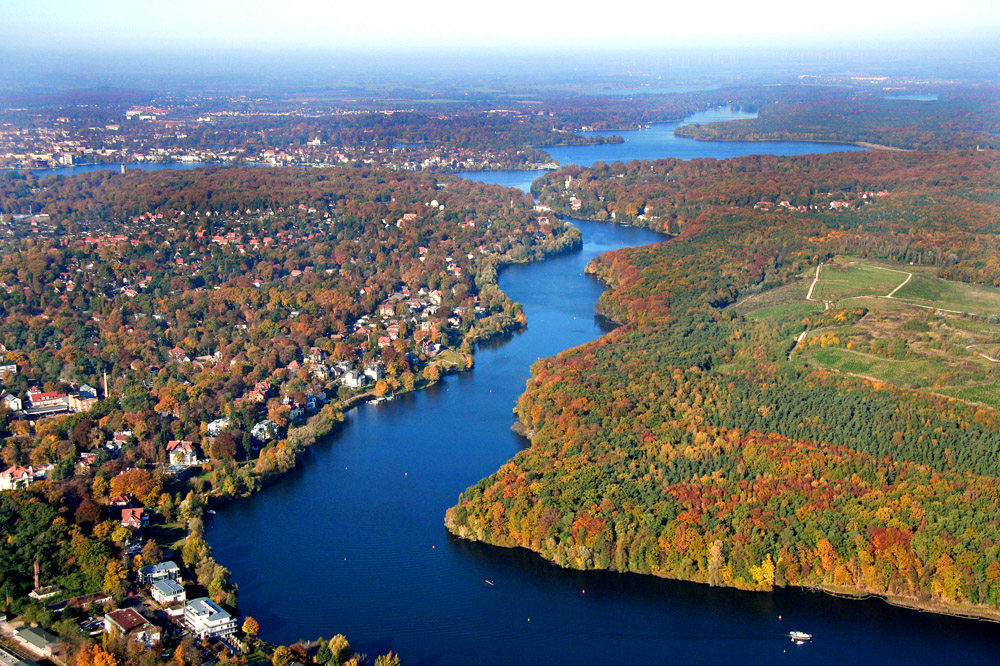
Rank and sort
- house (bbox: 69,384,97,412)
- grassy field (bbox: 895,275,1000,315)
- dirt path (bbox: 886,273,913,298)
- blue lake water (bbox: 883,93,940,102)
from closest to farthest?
1. house (bbox: 69,384,97,412)
2. grassy field (bbox: 895,275,1000,315)
3. dirt path (bbox: 886,273,913,298)
4. blue lake water (bbox: 883,93,940,102)

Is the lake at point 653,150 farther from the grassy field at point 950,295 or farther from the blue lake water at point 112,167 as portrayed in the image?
the grassy field at point 950,295

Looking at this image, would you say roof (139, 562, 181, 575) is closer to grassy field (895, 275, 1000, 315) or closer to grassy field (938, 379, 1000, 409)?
grassy field (938, 379, 1000, 409)

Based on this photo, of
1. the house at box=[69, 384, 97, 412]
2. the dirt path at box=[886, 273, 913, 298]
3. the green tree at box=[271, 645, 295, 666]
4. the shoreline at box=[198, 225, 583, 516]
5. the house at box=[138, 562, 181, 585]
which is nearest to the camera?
the green tree at box=[271, 645, 295, 666]

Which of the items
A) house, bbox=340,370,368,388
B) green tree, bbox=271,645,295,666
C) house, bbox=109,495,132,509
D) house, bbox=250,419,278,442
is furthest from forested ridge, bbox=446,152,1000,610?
house, bbox=109,495,132,509

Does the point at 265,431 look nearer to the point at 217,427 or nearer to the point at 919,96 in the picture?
the point at 217,427

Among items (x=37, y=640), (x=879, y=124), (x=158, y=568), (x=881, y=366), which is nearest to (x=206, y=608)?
(x=158, y=568)

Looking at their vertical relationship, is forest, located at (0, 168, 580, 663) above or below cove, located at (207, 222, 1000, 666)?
above

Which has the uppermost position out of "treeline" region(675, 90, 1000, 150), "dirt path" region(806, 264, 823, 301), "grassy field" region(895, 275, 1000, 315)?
"treeline" region(675, 90, 1000, 150)

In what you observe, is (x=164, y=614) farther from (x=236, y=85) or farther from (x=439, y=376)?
(x=236, y=85)
